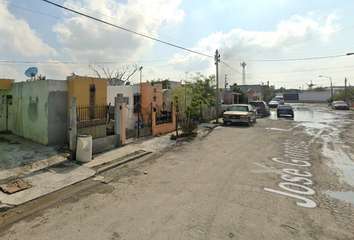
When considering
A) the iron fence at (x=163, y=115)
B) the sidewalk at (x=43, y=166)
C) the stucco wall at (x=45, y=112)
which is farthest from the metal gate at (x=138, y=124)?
the stucco wall at (x=45, y=112)

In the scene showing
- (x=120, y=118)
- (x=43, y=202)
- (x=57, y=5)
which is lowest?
(x=43, y=202)

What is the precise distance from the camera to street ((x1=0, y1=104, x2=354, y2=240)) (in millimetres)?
3273

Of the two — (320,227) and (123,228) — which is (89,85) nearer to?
(123,228)

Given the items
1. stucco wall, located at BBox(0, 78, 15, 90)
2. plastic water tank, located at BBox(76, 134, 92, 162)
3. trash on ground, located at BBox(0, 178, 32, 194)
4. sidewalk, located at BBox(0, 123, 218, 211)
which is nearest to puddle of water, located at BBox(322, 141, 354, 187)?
sidewalk, located at BBox(0, 123, 218, 211)

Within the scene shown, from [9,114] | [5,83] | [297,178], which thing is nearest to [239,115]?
[297,178]

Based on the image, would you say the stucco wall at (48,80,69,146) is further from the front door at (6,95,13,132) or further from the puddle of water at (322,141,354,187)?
the puddle of water at (322,141,354,187)

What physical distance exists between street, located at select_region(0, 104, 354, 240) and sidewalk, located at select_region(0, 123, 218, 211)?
1.12ft

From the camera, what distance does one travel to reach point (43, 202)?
443 centimetres

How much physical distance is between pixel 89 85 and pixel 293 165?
8536 millimetres

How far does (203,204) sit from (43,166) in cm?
522

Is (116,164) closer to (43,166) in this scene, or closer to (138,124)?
(43,166)

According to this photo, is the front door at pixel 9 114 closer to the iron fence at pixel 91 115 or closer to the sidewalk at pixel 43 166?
the sidewalk at pixel 43 166

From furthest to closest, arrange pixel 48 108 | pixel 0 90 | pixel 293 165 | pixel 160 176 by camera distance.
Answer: pixel 0 90, pixel 48 108, pixel 293 165, pixel 160 176

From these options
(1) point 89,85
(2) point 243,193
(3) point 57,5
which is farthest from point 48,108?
(2) point 243,193
